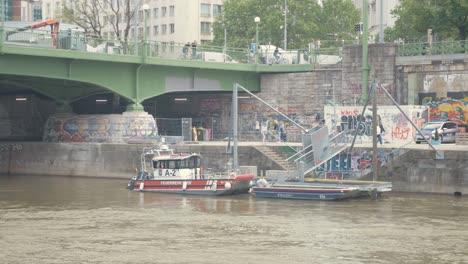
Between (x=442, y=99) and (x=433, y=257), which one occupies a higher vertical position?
(x=442, y=99)

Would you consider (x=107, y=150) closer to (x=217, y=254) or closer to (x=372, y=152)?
(x=372, y=152)

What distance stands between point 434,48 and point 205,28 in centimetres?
8157

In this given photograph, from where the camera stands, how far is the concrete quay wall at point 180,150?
53219mm

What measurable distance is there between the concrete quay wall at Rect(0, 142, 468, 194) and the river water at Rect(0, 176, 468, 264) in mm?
1421

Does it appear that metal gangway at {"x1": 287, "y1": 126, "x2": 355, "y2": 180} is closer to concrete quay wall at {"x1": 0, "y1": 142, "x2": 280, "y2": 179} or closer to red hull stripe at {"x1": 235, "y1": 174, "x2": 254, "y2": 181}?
red hull stripe at {"x1": 235, "y1": 174, "x2": 254, "y2": 181}

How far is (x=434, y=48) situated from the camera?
68875 millimetres

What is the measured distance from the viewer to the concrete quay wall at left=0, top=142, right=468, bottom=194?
2095 inches

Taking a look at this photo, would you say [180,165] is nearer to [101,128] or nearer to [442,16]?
[101,128]

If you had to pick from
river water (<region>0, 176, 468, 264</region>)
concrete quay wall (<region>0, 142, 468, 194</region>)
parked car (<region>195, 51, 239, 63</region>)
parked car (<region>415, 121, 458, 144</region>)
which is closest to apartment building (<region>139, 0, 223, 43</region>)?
parked car (<region>195, 51, 239, 63</region>)

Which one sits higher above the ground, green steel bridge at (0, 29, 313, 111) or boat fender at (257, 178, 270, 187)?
green steel bridge at (0, 29, 313, 111)

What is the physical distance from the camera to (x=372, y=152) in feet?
186

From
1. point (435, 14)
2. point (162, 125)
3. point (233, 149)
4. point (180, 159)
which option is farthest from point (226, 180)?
point (435, 14)

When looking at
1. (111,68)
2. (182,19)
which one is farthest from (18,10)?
(111,68)

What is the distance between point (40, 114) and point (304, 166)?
1349 inches
